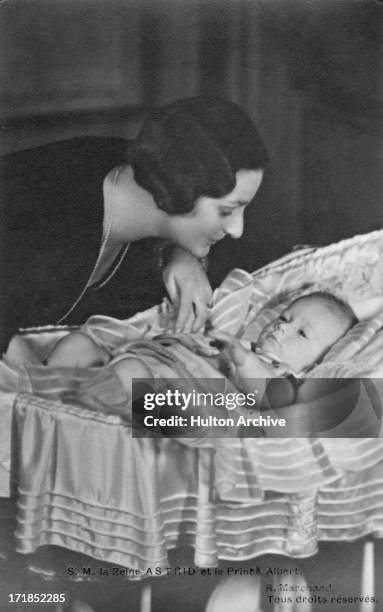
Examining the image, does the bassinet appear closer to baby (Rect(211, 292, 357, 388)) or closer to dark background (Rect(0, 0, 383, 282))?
baby (Rect(211, 292, 357, 388))

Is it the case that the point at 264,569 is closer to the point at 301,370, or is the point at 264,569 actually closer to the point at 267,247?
the point at 301,370

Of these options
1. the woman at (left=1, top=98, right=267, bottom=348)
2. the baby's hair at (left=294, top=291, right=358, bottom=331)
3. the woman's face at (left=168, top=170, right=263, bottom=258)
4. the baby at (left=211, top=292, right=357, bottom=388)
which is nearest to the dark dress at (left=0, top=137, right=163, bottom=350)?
the woman at (left=1, top=98, right=267, bottom=348)

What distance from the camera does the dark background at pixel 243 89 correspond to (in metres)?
1.47

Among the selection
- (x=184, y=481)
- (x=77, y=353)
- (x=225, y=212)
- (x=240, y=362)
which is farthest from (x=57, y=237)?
(x=184, y=481)

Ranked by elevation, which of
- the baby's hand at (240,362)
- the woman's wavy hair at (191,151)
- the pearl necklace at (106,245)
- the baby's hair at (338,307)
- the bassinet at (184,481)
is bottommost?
the bassinet at (184,481)

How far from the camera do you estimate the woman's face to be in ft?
4.84

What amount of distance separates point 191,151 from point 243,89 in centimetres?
17

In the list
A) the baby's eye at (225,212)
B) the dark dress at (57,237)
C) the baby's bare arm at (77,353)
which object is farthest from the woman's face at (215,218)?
the baby's bare arm at (77,353)

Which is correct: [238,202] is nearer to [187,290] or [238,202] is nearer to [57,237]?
[187,290]

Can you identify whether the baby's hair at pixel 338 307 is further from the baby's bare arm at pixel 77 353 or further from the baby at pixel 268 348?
the baby's bare arm at pixel 77 353

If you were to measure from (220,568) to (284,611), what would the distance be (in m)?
0.16

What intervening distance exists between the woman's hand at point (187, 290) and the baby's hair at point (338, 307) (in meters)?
0.19

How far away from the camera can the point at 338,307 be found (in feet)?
4.87

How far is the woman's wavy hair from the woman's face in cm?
1
